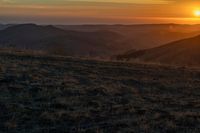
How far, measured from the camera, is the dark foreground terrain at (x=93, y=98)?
34.3ft

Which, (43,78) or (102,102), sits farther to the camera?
(43,78)

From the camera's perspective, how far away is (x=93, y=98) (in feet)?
43.6

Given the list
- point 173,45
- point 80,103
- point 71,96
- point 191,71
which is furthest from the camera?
point 173,45

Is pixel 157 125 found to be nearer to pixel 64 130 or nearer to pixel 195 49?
pixel 64 130

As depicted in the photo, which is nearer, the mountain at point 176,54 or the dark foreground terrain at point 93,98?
the dark foreground terrain at point 93,98

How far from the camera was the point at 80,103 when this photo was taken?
12539 millimetres

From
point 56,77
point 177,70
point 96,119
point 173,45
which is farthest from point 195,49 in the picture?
point 96,119

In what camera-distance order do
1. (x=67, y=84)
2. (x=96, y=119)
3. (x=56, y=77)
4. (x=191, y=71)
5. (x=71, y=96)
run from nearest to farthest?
(x=96, y=119)
(x=71, y=96)
(x=67, y=84)
(x=56, y=77)
(x=191, y=71)

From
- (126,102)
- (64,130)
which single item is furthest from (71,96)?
(64,130)

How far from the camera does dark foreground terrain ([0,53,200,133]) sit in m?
10.5

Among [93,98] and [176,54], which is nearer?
[93,98]

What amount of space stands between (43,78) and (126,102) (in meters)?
4.04

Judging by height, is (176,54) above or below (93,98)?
above

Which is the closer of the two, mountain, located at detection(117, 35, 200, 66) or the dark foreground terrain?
the dark foreground terrain
